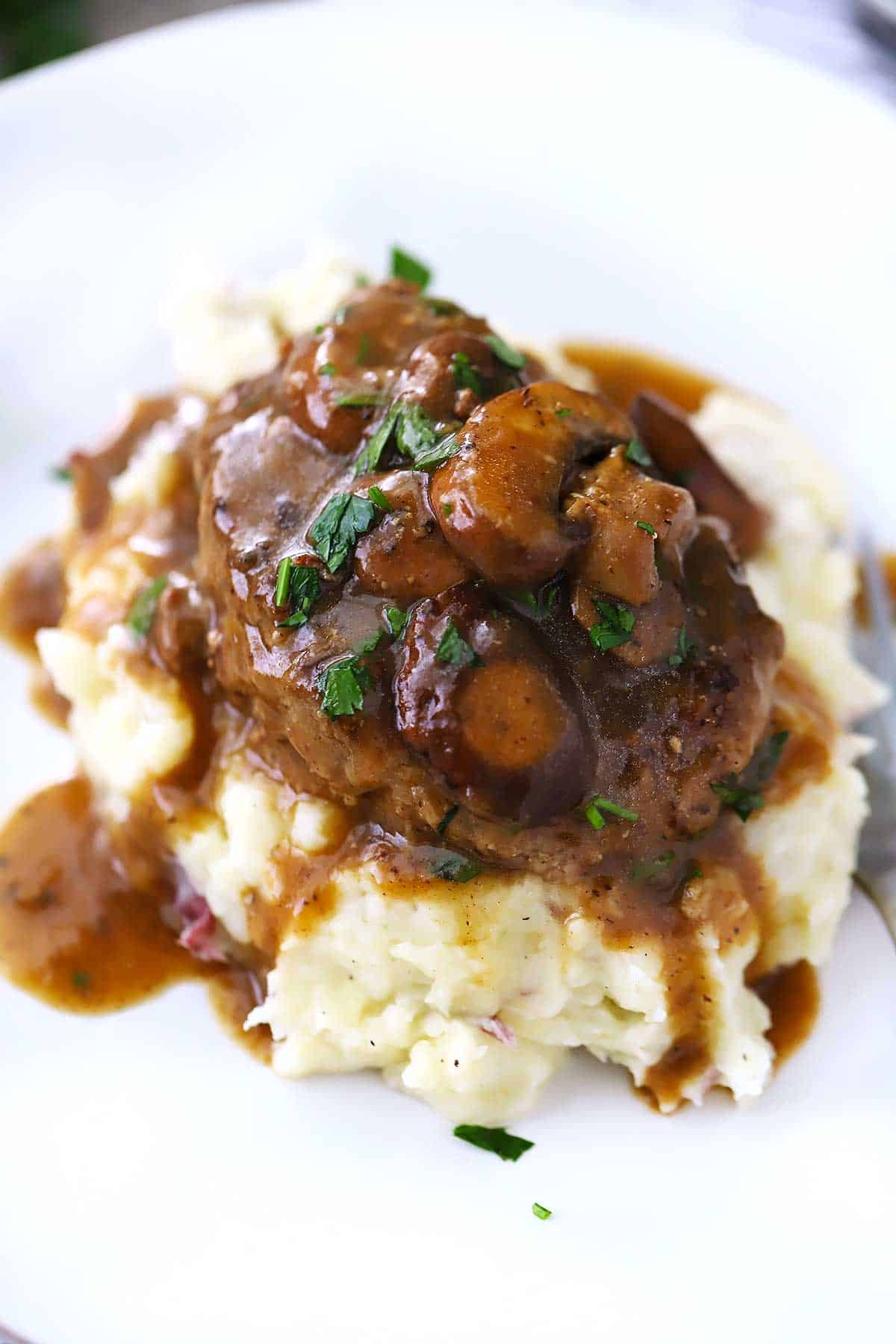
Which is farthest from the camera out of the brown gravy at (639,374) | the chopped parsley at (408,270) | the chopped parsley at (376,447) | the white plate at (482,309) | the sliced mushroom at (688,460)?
the brown gravy at (639,374)

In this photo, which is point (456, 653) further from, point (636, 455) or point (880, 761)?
point (880, 761)

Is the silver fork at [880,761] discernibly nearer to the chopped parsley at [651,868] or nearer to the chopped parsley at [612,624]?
the chopped parsley at [651,868]

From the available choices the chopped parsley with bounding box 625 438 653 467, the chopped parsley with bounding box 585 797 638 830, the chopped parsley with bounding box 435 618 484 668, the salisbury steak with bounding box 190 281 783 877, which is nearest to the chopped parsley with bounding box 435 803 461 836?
the salisbury steak with bounding box 190 281 783 877

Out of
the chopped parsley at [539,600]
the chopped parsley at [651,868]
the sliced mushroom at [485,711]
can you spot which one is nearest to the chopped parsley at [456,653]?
the sliced mushroom at [485,711]

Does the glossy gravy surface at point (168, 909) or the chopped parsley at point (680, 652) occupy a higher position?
the chopped parsley at point (680, 652)

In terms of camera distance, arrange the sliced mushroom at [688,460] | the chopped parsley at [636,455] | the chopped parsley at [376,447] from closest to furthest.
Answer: the chopped parsley at [376,447] < the chopped parsley at [636,455] < the sliced mushroom at [688,460]

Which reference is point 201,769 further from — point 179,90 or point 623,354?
point 179,90
